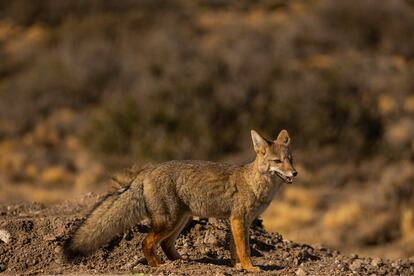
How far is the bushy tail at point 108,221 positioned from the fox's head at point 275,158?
1465mm

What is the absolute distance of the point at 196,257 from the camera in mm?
9539

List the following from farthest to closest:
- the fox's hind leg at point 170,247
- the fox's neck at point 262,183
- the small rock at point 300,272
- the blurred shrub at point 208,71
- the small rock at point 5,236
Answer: the blurred shrub at point 208,71 < the small rock at point 5,236 < the fox's hind leg at point 170,247 < the fox's neck at point 262,183 < the small rock at point 300,272

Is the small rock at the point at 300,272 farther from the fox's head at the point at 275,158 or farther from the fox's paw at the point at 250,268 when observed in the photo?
the fox's head at the point at 275,158

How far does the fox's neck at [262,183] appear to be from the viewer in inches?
356

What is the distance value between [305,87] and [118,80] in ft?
42.2

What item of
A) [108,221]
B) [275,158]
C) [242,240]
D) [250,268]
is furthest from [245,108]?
[108,221]

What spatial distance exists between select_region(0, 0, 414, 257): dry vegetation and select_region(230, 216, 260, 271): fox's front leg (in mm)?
7838

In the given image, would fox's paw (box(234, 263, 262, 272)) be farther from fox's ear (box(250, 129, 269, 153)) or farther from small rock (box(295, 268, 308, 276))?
fox's ear (box(250, 129, 269, 153))

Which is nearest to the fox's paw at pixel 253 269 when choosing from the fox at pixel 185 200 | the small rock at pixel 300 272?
the fox at pixel 185 200

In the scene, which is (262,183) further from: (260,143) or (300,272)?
(300,272)

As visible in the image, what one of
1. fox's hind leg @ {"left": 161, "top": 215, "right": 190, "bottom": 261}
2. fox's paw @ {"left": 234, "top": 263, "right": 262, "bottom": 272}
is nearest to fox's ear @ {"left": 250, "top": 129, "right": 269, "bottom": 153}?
fox's hind leg @ {"left": 161, "top": 215, "right": 190, "bottom": 261}

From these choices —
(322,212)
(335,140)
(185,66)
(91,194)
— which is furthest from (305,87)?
(91,194)

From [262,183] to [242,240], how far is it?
0.71 metres

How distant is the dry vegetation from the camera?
21.3m
